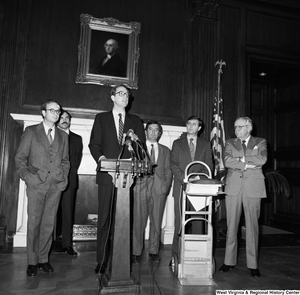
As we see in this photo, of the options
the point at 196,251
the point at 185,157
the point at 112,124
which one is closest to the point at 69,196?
the point at 112,124

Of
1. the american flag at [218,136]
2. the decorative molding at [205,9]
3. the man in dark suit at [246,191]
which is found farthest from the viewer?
the decorative molding at [205,9]

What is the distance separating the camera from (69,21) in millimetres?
4797

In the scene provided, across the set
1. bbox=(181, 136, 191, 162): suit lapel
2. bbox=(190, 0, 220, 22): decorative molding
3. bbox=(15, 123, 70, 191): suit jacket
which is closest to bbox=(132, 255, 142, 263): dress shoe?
bbox=(15, 123, 70, 191): suit jacket

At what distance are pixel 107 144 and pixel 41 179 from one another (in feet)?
2.59

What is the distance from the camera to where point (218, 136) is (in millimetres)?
4887

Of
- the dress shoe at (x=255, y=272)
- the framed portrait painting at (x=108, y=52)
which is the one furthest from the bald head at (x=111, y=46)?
the dress shoe at (x=255, y=272)

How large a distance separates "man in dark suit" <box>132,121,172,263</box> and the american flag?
1207 millimetres

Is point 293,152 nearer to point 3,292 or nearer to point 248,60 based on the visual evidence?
point 248,60

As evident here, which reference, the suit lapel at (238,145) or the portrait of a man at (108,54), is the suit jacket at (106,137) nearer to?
the suit lapel at (238,145)

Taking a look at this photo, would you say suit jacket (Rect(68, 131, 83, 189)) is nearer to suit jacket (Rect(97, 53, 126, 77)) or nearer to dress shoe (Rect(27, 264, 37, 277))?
dress shoe (Rect(27, 264, 37, 277))

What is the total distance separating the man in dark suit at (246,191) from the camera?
3.01 meters

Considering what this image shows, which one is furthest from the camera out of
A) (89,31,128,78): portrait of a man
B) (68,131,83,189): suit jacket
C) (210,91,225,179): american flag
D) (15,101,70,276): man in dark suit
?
(89,31,128,78): portrait of a man

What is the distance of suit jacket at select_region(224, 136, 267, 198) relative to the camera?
3029mm

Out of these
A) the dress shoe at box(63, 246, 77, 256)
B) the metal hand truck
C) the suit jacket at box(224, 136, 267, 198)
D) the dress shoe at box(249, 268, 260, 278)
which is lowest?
the dress shoe at box(63, 246, 77, 256)
